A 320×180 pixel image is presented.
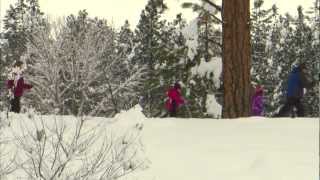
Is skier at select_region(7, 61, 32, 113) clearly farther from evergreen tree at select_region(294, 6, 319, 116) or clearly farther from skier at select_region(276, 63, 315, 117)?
evergreen tree at select_region(294, 6, 319, 116)

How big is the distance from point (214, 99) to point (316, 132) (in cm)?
926

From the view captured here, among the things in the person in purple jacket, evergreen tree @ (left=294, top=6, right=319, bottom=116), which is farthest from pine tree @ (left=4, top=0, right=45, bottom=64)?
the person in purple jacket

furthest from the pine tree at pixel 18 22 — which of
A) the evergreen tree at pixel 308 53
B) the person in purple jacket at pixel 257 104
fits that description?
the person in purple jacket at pixel 257 104

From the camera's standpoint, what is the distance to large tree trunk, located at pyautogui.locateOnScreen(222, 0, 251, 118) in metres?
11.0

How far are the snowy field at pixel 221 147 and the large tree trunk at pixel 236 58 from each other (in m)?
0.97

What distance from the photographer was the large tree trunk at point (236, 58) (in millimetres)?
10953

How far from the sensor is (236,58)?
11.0 metres

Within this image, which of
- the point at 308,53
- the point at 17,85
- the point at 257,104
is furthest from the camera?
the point at 308,53

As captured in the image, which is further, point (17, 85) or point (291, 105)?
point (17, 85)

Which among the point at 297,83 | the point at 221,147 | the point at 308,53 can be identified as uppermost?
the point at 308,53

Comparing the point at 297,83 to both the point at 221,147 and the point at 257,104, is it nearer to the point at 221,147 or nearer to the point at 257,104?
the point at 257,104

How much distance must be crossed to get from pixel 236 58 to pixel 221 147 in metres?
3.25

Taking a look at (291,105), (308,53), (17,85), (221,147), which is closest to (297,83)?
(291,105)

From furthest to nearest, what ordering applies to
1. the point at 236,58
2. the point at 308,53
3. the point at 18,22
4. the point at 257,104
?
the point at 18,22 → the point at 308,53 → the point at 257,104 → the point at 236,58
